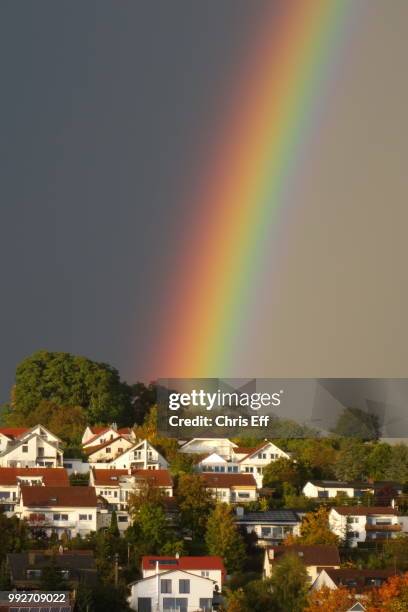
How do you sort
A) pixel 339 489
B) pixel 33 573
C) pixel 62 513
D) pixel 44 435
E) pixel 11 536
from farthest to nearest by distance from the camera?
pixel 44 435, pixel 339 489, pixel 62 513, pixel 11 536, pixel 33 573

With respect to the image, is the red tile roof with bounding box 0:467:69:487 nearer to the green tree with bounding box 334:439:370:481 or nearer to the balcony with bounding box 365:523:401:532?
the balcony with bounding box 365:523:401:532

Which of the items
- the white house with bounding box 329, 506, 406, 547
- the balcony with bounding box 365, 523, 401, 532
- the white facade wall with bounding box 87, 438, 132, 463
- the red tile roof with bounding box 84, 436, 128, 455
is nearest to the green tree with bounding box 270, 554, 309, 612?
the white house with bounding box 329, 506, 406, 547

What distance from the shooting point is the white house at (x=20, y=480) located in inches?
1649

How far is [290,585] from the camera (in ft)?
113

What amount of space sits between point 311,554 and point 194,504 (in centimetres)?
461

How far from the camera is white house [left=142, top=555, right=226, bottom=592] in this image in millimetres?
35500

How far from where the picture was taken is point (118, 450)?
48.6 meters

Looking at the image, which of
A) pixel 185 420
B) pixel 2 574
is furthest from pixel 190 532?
pixel 185 420

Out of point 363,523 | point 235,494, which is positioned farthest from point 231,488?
point 363,523

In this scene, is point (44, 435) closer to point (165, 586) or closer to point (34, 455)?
point (34, 455)

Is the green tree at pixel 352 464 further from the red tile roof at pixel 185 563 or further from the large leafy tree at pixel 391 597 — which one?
the large leafy tree at pixel 391 597

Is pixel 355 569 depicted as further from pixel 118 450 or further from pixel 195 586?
pixel 118 450

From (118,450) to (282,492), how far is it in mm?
6230

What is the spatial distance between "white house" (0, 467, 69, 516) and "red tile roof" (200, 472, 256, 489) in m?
4.18
